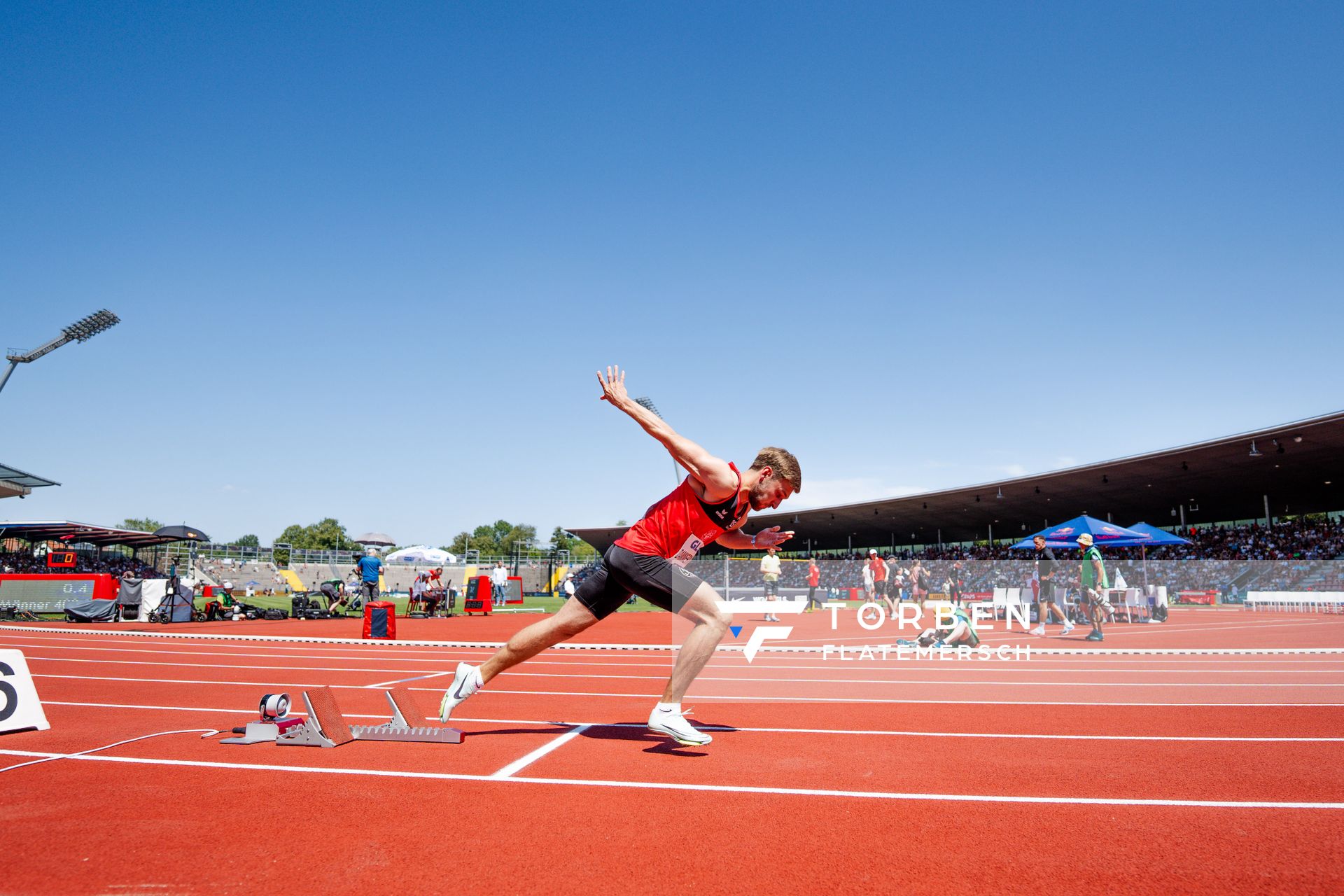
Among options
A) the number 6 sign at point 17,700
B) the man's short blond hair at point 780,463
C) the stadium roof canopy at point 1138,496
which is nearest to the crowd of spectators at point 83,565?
the stadium roof canopy at point 1138,496

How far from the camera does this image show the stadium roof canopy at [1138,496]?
97.7 ft

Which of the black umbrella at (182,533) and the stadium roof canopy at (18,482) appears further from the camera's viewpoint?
the stadium roof canopy at (18,482)

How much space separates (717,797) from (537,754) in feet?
4.18

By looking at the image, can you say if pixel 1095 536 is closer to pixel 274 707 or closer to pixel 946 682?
pixel 946 682

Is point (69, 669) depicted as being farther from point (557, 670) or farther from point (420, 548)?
point (420, 548)

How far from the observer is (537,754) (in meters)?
4.38

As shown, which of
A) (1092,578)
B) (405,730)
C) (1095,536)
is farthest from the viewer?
(1095,536)

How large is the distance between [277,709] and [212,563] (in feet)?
164

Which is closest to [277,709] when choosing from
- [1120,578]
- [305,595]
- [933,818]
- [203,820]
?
[203,820]

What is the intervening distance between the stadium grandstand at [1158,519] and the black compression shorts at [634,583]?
50.8ft

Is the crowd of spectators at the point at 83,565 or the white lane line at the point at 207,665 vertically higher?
the crowd of spectators at the point at 83,565

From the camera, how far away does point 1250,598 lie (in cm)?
2366

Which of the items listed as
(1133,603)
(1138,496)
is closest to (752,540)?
(1133,603)

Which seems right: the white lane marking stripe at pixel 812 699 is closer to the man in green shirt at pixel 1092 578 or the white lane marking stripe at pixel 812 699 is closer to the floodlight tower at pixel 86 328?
the man in green shirt at pixel 1092 578
